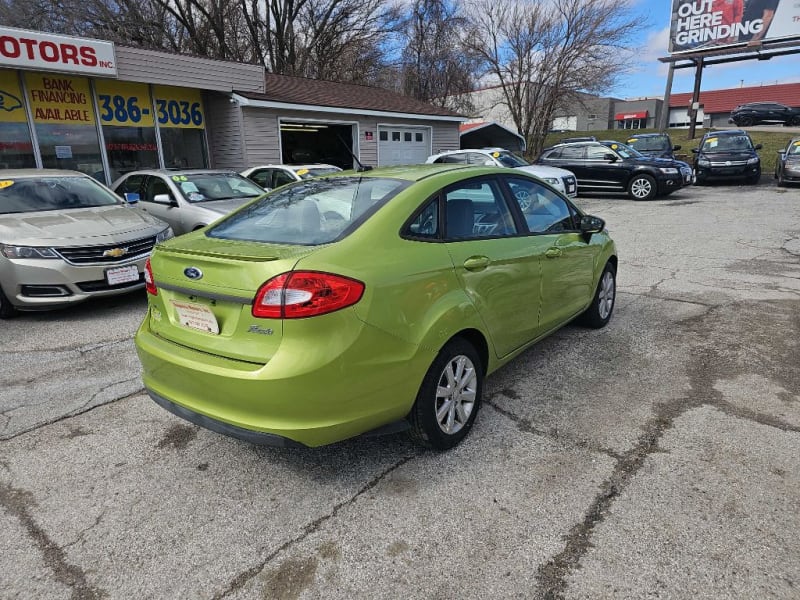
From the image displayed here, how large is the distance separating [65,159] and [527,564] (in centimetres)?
1305

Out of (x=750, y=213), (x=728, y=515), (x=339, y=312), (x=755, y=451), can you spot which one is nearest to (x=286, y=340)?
(x=339, y=312)

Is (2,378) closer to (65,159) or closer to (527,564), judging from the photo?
(527,564)

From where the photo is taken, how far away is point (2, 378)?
13.6ft

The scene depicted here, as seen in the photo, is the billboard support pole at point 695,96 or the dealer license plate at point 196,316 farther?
the billboard support pole at point 695,96

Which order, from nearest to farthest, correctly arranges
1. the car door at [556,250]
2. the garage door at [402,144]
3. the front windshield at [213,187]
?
the car door at [556,250]
the front windshield at [213,187]
the garage door at [402,144]

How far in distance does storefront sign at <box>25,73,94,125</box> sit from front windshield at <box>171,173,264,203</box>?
548cm

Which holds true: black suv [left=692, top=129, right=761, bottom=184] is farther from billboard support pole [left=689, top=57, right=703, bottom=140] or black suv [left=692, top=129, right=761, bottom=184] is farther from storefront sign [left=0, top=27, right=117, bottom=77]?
storefront sign [left=0, top=27, right=117, bottom=77]

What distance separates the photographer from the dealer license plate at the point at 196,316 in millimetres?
2590

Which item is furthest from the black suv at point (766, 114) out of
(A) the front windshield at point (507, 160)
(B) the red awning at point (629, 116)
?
(A) the front windshield at point (507, 160)

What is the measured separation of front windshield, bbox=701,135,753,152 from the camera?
18.1m

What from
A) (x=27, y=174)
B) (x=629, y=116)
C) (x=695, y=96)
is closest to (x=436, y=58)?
(x=695, y=96)

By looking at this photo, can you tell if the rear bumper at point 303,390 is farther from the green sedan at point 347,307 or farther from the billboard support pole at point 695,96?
the billboard support pole at point 695,96

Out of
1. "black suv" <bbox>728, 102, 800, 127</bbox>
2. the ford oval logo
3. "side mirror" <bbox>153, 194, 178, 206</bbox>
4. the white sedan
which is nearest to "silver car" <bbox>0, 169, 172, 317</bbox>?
"side mirror" <bbox>153, 194, 178, 206</bbox>

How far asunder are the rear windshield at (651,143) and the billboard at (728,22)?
43.7 ft
